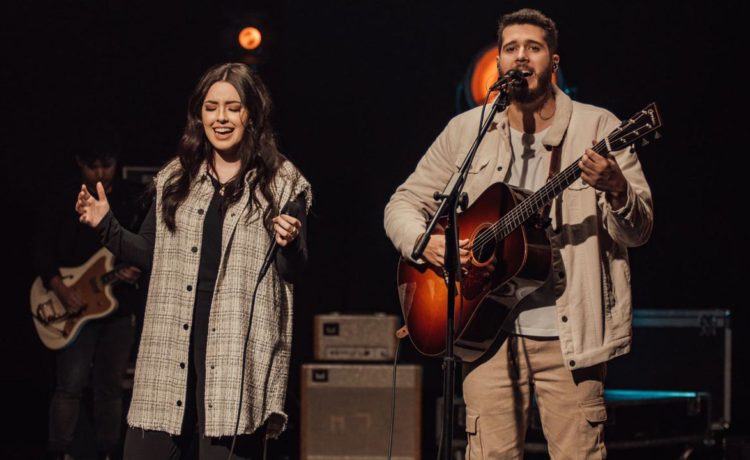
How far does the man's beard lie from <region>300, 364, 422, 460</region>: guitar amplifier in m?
2.51

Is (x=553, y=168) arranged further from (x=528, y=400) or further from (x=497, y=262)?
(x=528, y=400)

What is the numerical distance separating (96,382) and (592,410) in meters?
3.63

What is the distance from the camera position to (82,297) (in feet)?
20.4

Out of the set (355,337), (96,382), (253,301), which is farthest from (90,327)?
(253,301)

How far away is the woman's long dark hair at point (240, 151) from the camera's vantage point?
349 centimetres

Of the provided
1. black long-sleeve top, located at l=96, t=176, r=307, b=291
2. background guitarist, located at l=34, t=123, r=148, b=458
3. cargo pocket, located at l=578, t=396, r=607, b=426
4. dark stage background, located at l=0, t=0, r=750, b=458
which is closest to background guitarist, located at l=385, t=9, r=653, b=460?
cargo pocket, located at l=578, t=396, r=607, b=426

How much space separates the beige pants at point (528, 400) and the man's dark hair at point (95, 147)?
332 centimetres

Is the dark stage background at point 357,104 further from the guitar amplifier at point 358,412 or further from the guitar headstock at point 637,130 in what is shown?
the guitar headstock at point 637,130

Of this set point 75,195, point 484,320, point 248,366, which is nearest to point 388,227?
point 484,320

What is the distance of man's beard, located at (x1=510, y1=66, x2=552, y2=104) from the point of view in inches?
139

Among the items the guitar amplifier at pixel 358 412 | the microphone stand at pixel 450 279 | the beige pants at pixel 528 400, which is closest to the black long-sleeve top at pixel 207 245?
the microphone stand at pixel 450 279

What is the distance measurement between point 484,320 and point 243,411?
84 cm

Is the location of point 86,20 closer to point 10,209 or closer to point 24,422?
point 10,209

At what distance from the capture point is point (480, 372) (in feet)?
11.6
